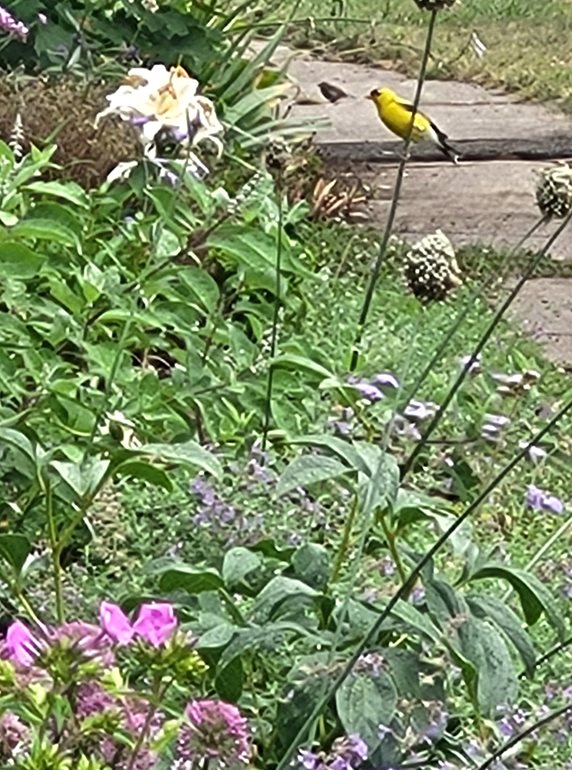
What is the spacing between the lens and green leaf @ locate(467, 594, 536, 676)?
1.73 meters

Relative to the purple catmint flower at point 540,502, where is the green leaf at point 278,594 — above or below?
above

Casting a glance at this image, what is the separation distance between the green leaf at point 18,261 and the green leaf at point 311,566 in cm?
85

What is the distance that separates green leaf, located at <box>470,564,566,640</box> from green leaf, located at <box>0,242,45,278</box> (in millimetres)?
964

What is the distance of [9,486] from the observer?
2268 mm

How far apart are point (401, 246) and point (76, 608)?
9.43 ft

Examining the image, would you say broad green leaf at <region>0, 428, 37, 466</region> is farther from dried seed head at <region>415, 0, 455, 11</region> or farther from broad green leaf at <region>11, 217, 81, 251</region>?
broad green leaf at <region>11, 217, 81, 251</region>

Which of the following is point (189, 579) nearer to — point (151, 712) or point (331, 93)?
point (151, 712)

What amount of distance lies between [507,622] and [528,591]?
39mm

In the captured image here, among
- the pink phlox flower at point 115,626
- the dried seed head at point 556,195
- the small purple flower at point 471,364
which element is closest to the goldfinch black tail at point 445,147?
the small purple flower at point 471,364

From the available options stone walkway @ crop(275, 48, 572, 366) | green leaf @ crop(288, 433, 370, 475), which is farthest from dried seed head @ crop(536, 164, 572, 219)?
stone walkway @ crop(275, 48, 572, 366)

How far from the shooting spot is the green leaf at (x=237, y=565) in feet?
5.80

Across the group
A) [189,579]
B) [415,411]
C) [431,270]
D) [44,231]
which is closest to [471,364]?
[431,270]

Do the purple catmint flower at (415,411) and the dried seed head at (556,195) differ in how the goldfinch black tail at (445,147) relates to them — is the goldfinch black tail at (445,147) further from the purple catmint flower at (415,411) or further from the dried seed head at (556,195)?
the dried seed head at (556,195)

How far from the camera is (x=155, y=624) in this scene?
1288mm
